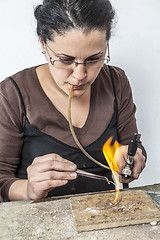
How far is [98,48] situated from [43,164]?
512mm

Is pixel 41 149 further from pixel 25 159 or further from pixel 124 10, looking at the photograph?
pixel 124 10

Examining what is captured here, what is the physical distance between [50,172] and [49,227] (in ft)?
0.71

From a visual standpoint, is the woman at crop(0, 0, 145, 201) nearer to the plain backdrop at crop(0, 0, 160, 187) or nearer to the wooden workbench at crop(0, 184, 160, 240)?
the wooden workbench at crop(0, 184, 160, 240)

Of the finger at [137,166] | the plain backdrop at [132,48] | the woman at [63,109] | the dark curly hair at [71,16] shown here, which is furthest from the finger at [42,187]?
the plain backdrop at [132,48]

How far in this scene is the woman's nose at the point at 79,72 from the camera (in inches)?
47.3

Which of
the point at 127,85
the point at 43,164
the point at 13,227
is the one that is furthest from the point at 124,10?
the point at 13,227

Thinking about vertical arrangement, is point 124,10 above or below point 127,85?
above

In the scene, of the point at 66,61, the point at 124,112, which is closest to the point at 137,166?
the point at 124,112

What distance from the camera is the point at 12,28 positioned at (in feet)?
6.20

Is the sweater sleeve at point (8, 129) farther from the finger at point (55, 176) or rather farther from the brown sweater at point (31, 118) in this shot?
the finger at point (55, 176)

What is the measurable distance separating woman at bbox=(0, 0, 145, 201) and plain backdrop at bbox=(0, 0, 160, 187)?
0.44m

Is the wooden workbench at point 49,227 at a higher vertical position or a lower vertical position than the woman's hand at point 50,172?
lower

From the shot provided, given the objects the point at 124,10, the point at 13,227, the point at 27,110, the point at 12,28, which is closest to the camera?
the point at 13,227

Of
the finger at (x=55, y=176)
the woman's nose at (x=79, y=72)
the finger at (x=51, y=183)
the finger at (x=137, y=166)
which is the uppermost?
the woman's nose at (x=79, y=72)
